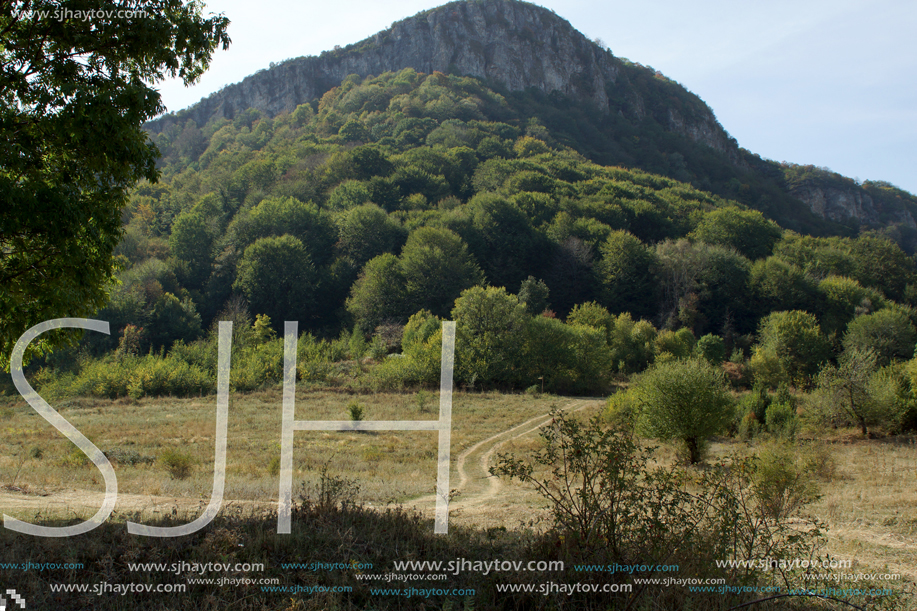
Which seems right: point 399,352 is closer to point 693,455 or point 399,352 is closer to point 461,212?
point 461,212

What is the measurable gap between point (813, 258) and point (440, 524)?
73539mm

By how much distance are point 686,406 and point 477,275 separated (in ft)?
129

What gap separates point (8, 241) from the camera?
675 centimetres

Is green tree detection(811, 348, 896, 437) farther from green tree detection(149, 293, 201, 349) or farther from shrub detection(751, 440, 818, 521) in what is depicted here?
green tree detection(149, 293, 201, 349)

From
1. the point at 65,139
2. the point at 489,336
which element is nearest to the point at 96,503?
the point at 65,139

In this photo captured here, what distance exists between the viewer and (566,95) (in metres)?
121

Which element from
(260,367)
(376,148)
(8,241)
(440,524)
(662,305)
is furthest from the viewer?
(376,148)

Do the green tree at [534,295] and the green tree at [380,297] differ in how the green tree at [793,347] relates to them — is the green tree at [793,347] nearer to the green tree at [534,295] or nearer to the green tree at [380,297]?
the green tree at [534,295]

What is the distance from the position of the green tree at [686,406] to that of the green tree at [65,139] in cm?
1673

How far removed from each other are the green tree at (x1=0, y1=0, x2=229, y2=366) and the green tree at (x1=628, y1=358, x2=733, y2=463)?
1673 cm

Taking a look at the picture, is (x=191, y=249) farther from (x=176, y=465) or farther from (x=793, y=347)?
(x=793, y=347)

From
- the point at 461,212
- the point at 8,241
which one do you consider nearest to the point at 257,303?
the point at 461,212

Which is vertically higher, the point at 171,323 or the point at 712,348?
the point at 171,323

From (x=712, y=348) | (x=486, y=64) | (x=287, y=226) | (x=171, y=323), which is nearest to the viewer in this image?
(x=712, y=348)
